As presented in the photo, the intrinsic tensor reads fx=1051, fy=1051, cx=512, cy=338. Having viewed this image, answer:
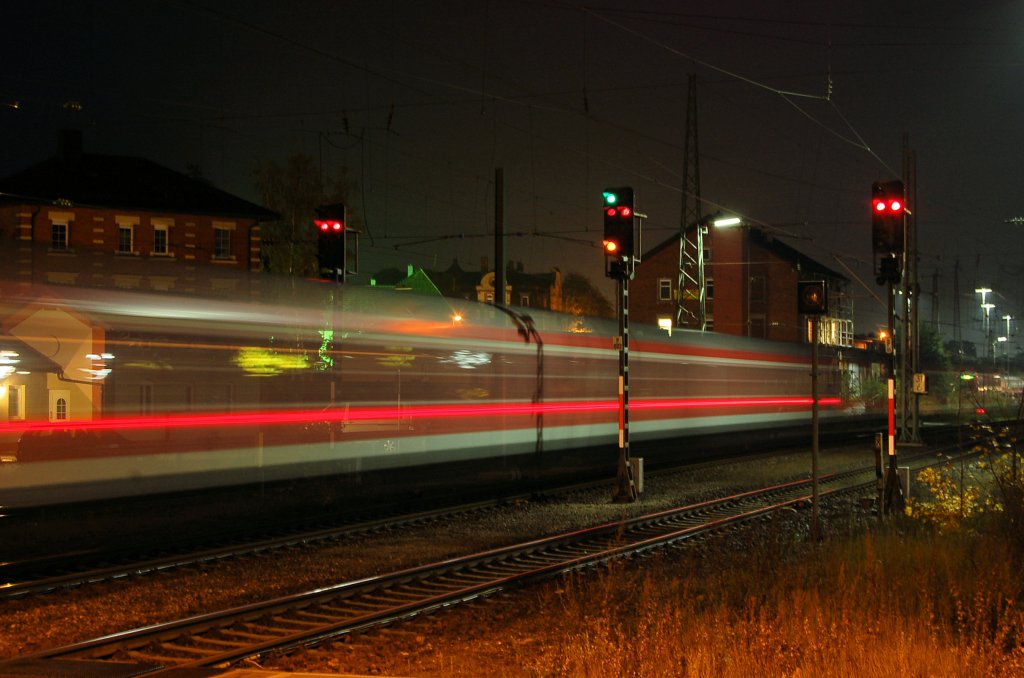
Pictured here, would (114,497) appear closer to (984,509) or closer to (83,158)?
(984,509)

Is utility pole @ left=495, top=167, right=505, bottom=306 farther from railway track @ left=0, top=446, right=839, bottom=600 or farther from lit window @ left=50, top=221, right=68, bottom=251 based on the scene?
lit window @ left=50, top=221, right=68, bottom=251

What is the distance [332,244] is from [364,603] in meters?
7.95

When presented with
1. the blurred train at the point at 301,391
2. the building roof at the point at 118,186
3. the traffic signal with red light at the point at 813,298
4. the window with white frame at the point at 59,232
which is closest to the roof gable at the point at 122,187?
the building roof at the point at 118,186

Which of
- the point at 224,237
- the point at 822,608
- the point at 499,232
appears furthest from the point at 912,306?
the point at 224,237

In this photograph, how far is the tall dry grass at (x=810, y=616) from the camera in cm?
619

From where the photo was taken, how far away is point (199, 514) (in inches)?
519

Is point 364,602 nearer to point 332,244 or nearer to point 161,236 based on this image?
point 332,244

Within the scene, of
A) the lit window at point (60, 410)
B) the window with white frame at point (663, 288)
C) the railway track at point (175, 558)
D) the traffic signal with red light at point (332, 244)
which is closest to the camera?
the railway track at point (175, 558)

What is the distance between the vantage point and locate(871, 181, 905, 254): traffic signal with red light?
14.8 meters

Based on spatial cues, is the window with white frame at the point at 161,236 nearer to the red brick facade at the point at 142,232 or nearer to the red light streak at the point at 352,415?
the red brick facade at the point at 142,232

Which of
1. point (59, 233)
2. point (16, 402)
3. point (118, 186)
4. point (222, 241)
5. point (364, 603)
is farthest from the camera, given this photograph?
point (222, 241)

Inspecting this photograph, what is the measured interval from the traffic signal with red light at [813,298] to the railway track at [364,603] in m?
3.19

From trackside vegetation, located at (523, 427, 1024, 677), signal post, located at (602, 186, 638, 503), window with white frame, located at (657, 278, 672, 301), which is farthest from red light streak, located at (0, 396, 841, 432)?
window with white frame, located at (657, 278, 672, 301)

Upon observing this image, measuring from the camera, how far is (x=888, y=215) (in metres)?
14.9
